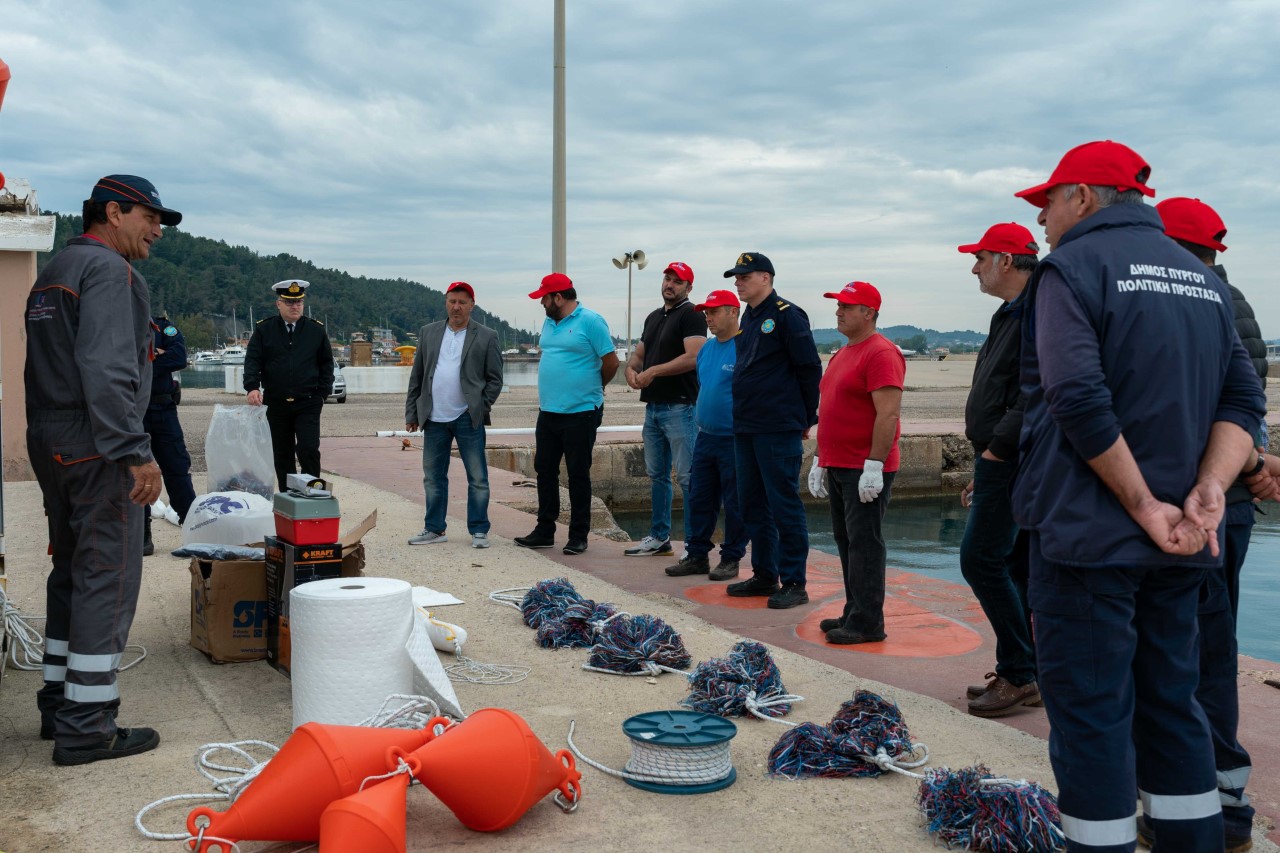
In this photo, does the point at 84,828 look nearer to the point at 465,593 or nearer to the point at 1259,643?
the point at 465,593

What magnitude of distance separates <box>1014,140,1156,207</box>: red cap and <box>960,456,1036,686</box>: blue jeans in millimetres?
1698

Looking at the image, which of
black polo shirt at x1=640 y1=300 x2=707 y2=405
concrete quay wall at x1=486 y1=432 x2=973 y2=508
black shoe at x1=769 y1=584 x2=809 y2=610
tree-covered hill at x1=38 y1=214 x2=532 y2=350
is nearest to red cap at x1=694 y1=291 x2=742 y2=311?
black polo shirt at x1=640 y1=300 x2=707 y2=405

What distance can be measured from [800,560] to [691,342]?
1.85m

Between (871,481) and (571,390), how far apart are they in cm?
300

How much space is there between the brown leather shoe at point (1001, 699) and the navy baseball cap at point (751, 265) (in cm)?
275

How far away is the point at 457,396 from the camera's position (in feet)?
25.3

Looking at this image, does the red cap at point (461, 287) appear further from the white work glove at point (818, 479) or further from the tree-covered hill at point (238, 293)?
the tree-covered hill at point (238, 293)

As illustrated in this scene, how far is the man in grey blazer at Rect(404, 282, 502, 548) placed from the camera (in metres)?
7.72

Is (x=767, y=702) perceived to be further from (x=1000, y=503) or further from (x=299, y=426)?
(x=299, y=426)

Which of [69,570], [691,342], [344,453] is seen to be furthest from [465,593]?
[344,453]

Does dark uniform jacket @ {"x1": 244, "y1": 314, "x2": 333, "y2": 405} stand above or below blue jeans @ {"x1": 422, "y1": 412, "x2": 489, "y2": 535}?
above

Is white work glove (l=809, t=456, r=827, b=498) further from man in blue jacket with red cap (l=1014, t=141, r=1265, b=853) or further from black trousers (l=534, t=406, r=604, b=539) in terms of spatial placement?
man in blue jacket with red cap (l=1014, t=141, r=1265, b=853)

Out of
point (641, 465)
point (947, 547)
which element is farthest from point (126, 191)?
point (641, 465)

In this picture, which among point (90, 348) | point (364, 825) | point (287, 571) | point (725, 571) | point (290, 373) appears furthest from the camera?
point (290, 373)
